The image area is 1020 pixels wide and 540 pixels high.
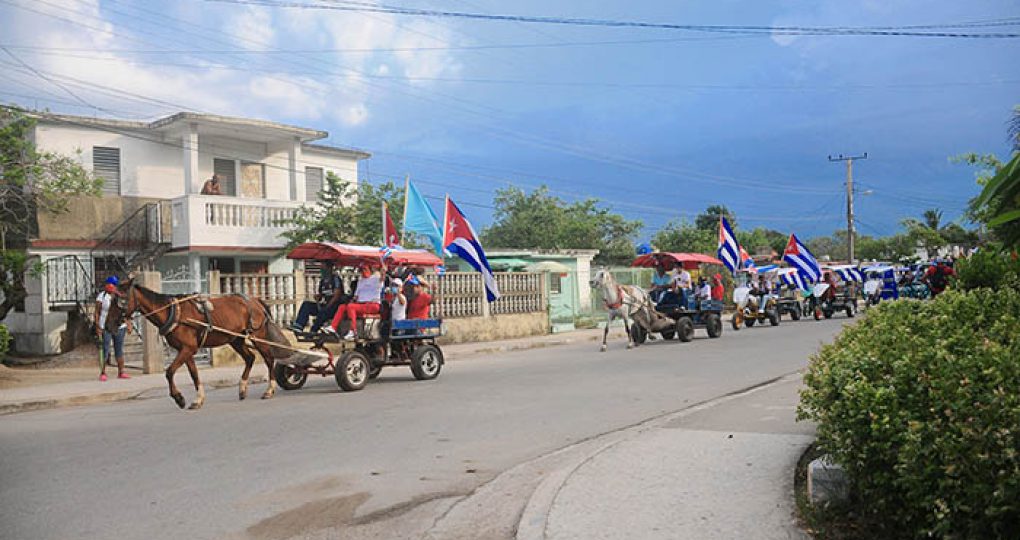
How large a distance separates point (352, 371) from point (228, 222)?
11.9 metres

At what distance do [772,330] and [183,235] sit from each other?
1803cm

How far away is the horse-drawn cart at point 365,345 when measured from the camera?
13148 mm

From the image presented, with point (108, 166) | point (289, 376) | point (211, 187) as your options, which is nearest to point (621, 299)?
point (289, 376)

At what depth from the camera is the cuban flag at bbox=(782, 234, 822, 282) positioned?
31094mm

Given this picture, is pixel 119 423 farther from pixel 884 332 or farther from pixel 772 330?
pixel 772 330

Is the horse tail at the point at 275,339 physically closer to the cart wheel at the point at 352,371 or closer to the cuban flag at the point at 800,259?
the cart wheel at the point at 352,371

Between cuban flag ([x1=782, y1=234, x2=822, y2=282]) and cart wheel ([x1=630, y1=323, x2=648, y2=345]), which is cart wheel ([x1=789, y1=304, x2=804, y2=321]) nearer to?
cuban flag ([x1=782, y1=234, x2=822, y2=282])

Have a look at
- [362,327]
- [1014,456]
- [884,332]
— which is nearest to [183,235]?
[362,327]

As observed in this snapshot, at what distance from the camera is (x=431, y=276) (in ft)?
74.7

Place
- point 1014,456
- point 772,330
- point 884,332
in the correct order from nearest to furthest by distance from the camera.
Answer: point 1014,456 → point 884,332 → point 772,330

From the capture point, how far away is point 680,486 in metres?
6.32

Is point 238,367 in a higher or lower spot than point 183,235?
lower

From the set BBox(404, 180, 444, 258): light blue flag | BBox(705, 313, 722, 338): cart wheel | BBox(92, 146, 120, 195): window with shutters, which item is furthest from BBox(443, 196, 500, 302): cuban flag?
BBox(92, 146, 120, 195): window with shutters

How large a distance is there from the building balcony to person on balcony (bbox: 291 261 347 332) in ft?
31.9
